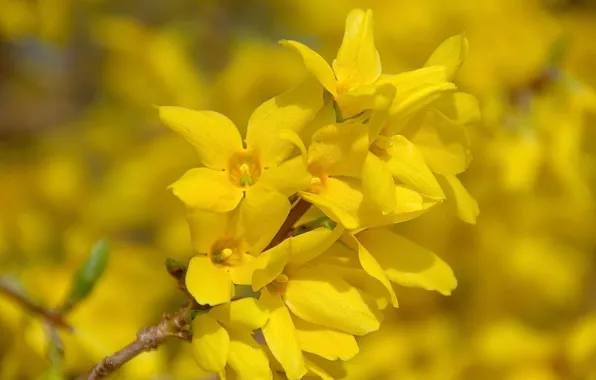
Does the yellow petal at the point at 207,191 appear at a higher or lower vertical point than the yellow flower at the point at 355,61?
lower

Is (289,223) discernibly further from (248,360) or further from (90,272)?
(90,272)

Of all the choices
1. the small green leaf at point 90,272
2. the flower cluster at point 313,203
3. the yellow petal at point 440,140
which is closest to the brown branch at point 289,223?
the flower cluster at point 313,203

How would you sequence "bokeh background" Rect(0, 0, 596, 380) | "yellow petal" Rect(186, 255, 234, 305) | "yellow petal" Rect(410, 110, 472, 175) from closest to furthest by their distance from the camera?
"yellow petal" Rect(186, 255, 234, 305), "yellow petal" Rect(410, 110, 472, 175), "bokeh background" Rect(0, 0, 596, 380)

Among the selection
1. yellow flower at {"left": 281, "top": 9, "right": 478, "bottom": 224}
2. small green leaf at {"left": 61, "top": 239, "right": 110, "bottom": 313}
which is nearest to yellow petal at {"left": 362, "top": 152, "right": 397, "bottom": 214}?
yellow flower at {"left": 281, "top": 9, "right": 478, "bottom": 224}

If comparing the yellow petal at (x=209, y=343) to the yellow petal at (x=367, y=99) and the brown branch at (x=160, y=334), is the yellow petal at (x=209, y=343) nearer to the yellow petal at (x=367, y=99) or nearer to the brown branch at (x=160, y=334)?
the brown branch at (x=160, y=334)

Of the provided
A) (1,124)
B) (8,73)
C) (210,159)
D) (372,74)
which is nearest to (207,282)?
(210,159)

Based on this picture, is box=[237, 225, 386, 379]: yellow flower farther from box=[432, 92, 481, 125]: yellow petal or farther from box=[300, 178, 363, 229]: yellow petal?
box=[432, 92, 481, 125]: yellow petal

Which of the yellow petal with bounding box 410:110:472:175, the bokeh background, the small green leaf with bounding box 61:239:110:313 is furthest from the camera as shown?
the bokeh background
